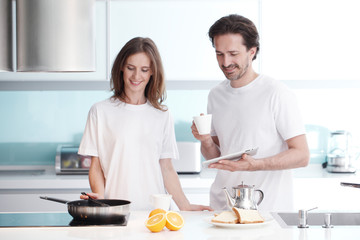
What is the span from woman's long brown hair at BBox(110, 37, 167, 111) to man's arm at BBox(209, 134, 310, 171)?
53cm

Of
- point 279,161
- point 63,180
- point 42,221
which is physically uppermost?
point 279,161

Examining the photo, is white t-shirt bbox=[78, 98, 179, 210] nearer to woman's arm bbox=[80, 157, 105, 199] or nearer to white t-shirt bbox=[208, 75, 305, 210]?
woman's arm bbox=[80, 157, 105, 199]

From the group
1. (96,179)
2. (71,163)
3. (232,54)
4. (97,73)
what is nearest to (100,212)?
(96,179)

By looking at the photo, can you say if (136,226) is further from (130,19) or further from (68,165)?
(130,19)

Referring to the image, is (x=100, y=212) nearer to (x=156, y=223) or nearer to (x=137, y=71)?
(x=156, y=223)

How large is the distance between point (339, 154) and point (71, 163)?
2.04 metres

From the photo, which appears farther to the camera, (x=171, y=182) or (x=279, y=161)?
(x=171, y=182)

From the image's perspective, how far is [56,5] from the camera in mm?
2113

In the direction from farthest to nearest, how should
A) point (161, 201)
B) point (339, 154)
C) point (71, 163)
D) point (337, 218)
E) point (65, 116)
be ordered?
1. point (65, 116)
2. point (339, 154)
3. point (71, 163)
4. point (337, 218)
5. point (161, 201)

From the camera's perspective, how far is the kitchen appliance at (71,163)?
400 centimetres

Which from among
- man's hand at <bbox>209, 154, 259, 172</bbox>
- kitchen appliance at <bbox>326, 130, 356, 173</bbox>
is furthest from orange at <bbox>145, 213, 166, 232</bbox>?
kitchen appliance at <bbox>326, 130, 356, 173</bbox>

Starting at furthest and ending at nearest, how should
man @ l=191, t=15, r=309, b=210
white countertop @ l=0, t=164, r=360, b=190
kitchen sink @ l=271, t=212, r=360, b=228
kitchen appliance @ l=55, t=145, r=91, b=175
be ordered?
kitchen appliance @ l=55, t=145, r=91, b=175, white countertop @ l=0, t=164, r=360, b=190, man @ l=191, t=15, r=309, b=210, kitchen sink @ l=271, t=212, r=360, b=228

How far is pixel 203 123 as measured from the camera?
227 cm

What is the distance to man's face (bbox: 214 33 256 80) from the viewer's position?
8.36 feet
